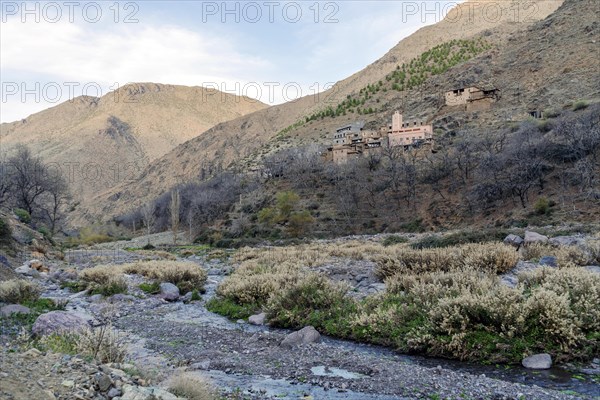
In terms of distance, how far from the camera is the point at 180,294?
53.6 feet

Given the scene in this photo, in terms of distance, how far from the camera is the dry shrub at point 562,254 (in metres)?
13.4

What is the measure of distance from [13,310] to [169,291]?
5884mm

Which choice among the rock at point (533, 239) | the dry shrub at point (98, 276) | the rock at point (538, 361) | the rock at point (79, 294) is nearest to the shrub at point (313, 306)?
the rock at point (538, 361)

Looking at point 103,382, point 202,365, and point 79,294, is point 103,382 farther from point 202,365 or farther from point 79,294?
point 79,294

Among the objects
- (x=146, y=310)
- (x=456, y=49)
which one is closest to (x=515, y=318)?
(x=146, y=310)

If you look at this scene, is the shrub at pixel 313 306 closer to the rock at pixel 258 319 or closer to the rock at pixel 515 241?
the rock at pixel 258 319

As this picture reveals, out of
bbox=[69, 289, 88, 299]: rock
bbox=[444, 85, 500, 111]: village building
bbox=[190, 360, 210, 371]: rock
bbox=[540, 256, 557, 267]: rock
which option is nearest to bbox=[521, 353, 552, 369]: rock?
bbox=[190, 360, 210, 371]: rock

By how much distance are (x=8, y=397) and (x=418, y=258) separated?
508 inches

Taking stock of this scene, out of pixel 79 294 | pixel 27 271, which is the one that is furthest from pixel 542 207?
pixel 27 271

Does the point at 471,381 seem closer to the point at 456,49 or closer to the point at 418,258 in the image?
the point at 418,258

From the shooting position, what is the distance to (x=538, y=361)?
7379 millimetres

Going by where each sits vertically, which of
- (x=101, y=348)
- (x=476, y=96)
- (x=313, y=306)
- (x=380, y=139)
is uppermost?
(x=476, y=96)

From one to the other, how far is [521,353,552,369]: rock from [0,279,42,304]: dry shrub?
11.8m

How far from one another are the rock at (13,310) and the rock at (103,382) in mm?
6471
